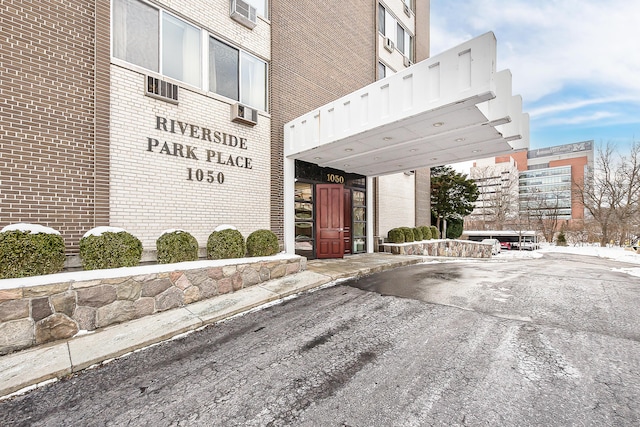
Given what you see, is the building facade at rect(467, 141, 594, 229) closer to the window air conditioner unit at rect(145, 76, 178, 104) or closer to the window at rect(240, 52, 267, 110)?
the window at rect(240, 52, 267, 110)

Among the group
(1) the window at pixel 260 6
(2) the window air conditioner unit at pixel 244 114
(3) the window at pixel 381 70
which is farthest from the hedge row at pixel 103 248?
(3) the window at pixel 381 70

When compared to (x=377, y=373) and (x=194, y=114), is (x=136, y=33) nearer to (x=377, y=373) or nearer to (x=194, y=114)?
(x=194, y=114)

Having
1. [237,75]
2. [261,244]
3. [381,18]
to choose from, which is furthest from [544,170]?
[261,244]

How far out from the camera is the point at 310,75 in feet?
34.3

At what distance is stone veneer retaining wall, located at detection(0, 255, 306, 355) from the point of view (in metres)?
3.56

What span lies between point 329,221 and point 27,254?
7.57 m

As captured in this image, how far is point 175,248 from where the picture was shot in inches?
223

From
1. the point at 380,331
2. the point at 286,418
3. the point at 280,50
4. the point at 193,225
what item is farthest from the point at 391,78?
the point at 286,418

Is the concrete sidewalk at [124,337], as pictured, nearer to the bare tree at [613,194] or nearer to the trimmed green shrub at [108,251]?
the trimmed green shrub at [108,251]

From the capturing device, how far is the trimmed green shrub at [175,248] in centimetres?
562

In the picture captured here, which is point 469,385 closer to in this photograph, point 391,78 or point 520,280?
point 520,280

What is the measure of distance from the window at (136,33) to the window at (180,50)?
200 millimetres

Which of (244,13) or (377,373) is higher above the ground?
(244,13)

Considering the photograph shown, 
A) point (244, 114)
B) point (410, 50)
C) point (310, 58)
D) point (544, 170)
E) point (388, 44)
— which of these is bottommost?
point (244, 114)
